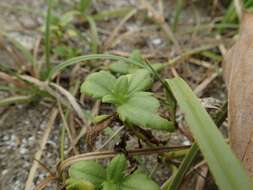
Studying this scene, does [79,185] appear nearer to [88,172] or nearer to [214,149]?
[88,172]

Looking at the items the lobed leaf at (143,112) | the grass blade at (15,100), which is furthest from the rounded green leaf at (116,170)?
the grass blade at (15,100)

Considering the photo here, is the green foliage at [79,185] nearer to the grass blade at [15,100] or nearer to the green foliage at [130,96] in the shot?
the green foliage at [130,96]

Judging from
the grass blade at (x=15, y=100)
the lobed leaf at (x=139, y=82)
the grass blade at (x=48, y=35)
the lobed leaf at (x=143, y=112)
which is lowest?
the lobed leaf at (x=143, y=112)

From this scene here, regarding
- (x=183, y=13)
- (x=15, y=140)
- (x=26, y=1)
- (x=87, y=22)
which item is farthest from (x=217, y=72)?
(x=26, y=1)

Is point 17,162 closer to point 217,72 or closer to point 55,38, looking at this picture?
point 55,38

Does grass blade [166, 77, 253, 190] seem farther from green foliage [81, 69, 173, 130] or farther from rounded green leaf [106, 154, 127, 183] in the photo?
rounded green leaf [106, 154, 127, 183]

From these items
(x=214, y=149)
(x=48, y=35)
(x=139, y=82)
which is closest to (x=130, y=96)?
(x=139, y=82)
